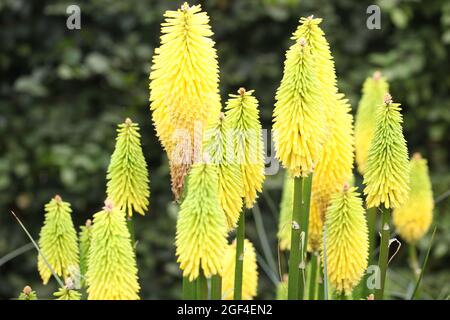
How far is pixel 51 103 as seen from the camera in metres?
5.48

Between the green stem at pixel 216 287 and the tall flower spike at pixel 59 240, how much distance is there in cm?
39

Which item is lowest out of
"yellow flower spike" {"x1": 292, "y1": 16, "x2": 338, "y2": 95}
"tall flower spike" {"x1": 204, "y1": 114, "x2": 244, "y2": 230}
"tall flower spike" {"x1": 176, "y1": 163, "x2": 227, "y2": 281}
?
"tall flower spike" {"x1": 176, "y1": 163, "x2": 227, "y2": 281}

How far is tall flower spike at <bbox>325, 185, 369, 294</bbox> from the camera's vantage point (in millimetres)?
2311

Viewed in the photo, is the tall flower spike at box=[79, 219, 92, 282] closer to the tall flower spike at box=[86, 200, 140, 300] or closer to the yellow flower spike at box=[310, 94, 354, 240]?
the tall flower spike at box=[86, 200, 140, 300]

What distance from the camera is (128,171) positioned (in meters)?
2.29

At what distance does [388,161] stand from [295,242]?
0.33 m

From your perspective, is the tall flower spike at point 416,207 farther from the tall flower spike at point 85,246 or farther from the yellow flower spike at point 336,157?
the tall flower spike at point 85,246

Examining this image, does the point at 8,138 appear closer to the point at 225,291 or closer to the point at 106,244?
the point at 225,291

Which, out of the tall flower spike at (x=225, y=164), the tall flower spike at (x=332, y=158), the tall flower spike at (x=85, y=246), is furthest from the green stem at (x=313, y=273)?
the tall flower spike at (x=85, y=246)

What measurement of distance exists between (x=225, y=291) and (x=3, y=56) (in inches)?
127

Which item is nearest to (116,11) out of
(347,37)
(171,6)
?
(171,6)

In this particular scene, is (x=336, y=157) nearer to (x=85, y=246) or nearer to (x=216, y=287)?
(x=216, y=287)

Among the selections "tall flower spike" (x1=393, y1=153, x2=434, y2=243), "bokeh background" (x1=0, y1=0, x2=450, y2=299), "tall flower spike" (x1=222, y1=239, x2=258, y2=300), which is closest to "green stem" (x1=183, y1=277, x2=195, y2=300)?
"tall flower spike" (x1=222, y1=239, x2=258, y2=300)

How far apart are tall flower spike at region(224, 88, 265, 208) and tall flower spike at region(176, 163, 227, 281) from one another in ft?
0.75
